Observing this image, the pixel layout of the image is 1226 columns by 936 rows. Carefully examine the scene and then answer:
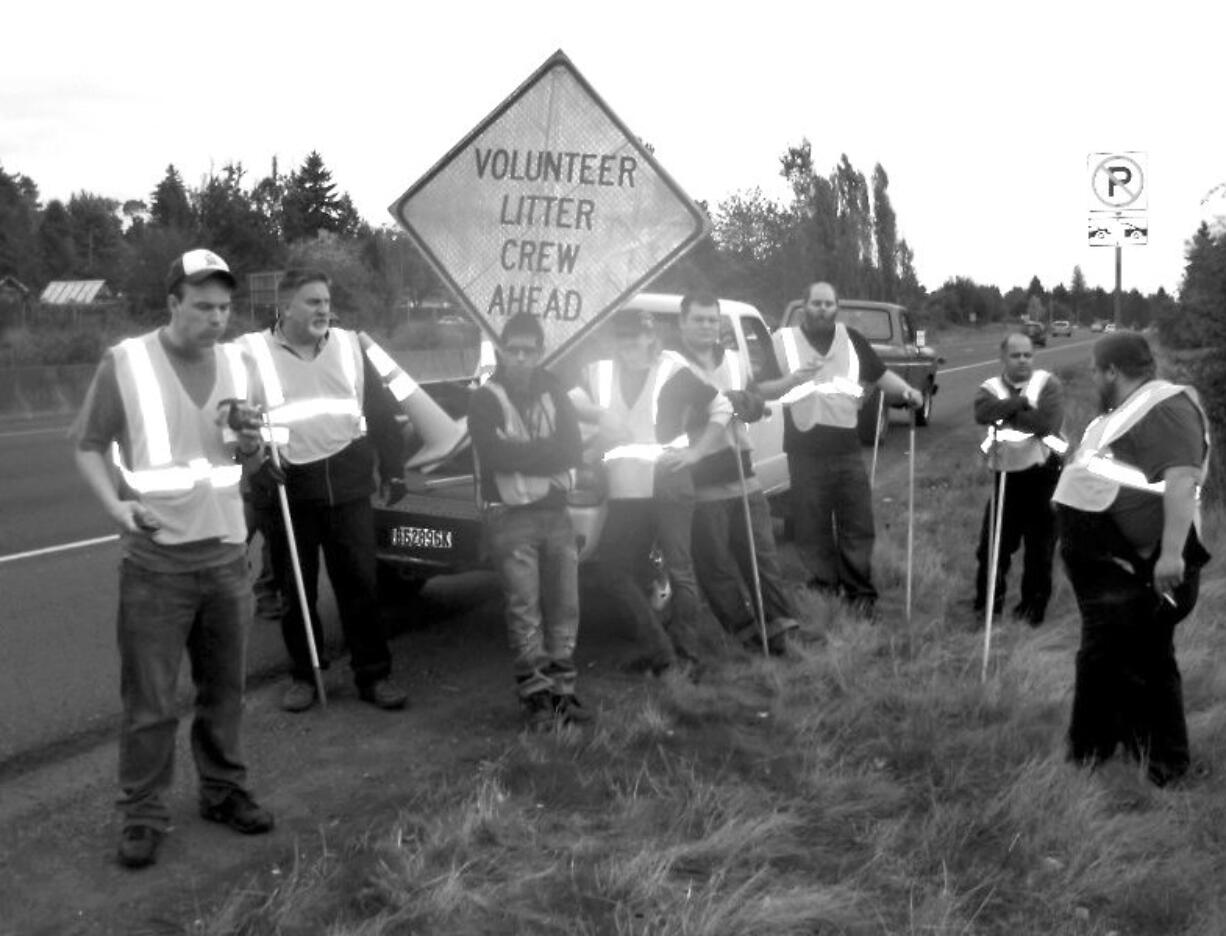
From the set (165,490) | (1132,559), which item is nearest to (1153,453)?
(1132,559)

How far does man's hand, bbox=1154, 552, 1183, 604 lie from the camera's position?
598cm

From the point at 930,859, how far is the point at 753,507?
3414mm

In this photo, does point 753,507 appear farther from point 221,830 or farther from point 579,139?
point 221,830

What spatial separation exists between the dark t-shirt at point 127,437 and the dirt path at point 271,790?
0.95 metres

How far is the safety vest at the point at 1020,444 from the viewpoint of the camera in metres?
9.01

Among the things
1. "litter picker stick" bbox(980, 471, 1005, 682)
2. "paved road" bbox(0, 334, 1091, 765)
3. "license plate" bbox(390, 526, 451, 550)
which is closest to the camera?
"paved road" bbox(0, 334, 1091, 765)


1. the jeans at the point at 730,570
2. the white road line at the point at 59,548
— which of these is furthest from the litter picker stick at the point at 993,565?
the white road line at the point at 59,548

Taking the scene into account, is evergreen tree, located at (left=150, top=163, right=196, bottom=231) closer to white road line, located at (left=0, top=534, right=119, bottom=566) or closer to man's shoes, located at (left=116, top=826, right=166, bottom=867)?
white road line, located at (left=0, top=534, right=119, bottom=566)

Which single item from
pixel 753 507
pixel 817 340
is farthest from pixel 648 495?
pixel 817 340

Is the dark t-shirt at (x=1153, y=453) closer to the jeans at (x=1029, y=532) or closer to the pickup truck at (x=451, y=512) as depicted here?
the pickup truck at (x=451, y=512)

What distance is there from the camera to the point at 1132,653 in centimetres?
625

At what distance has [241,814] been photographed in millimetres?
5605

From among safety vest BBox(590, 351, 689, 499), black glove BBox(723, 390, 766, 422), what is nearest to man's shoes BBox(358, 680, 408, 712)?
safety vest BBox(590, 351, 689, 499)

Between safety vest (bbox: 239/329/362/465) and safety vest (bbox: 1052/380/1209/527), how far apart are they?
295 cm
